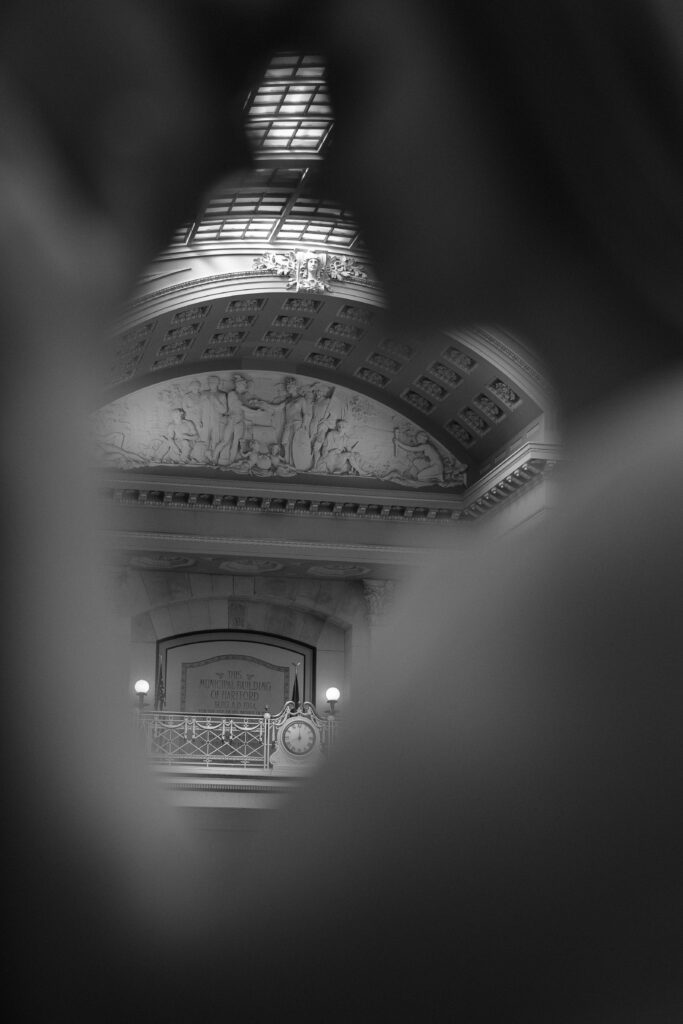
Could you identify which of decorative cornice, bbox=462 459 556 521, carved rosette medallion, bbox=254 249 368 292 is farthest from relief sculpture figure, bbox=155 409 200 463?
decorative cornice, bbox=462 459 556 521

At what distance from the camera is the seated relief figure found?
89 centimetres

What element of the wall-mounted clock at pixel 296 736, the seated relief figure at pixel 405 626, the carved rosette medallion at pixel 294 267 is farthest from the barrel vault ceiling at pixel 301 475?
the seated relief figure at pixel 405 626

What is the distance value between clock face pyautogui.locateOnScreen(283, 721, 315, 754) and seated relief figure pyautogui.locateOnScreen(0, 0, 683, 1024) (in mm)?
10253

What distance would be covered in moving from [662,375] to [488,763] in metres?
0.38

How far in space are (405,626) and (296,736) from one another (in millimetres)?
10918

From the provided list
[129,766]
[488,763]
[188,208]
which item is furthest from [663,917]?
[188,208]

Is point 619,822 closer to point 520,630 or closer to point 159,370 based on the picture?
point 520,630

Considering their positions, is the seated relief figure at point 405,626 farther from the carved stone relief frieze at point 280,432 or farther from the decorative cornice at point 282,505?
the carved stone relief frieze at point 280,432

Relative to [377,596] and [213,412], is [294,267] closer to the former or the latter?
[213,412]

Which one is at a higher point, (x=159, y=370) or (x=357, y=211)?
(x=159, y=370)

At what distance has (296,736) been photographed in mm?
11797

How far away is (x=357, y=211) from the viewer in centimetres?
101

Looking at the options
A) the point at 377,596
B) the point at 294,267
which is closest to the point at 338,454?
the point at 377,596

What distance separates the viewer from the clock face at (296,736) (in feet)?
37.2
